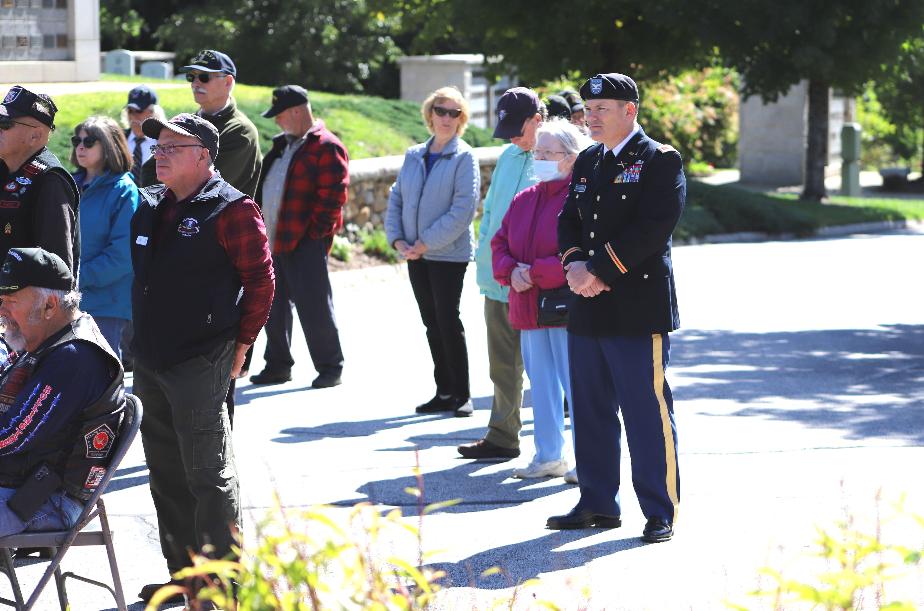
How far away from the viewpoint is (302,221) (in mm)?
9625

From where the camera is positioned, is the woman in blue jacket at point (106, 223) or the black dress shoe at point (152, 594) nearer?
the black dress shoe at point (152, 594)

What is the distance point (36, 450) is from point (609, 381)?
2.53 metres

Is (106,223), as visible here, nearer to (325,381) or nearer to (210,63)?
(210,63)

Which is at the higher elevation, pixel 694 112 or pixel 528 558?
pixel 694 112

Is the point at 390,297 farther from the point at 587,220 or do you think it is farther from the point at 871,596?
the point at 871,596

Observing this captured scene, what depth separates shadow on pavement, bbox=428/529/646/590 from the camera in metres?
5.74

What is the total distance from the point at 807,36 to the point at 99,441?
20.6m

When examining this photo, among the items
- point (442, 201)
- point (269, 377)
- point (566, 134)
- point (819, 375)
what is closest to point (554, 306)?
point (566, 134)

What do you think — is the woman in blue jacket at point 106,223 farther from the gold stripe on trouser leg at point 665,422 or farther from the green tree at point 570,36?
the green tree at point 570,36

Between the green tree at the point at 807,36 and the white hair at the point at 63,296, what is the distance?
19.7m

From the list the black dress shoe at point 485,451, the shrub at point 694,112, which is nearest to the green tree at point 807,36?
the shrub at point 694,112

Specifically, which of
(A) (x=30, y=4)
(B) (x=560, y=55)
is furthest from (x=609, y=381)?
(B) (x=560, y=55)

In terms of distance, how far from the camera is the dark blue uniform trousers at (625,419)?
20.4 ft

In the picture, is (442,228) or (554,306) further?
(442,228)
